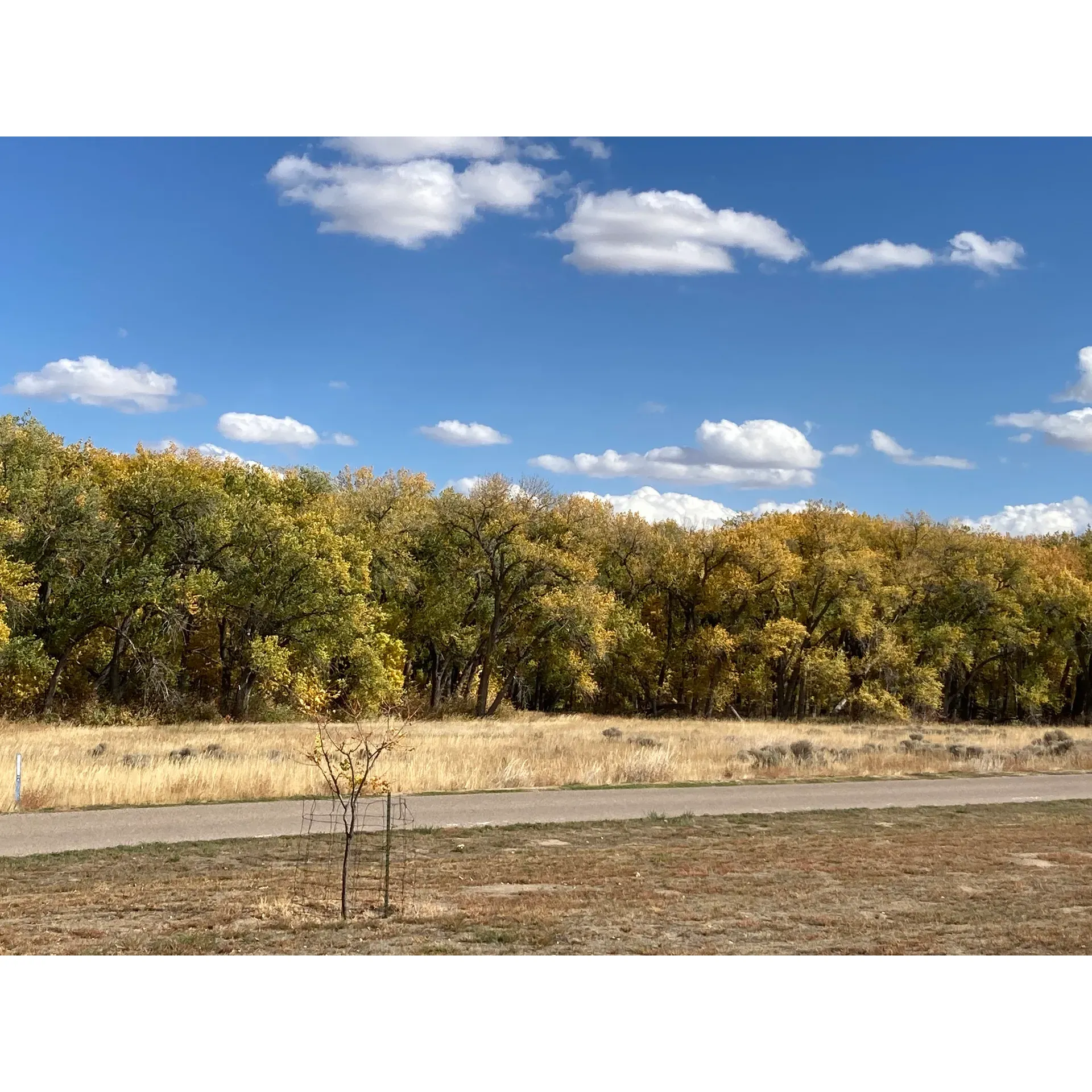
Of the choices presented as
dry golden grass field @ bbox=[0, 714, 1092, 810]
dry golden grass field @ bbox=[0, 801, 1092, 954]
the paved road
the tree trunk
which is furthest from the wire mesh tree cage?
the tree trunk

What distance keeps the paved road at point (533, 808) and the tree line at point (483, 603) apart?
63.4ft

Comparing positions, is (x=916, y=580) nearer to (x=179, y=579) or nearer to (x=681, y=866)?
(x=179, y=579)

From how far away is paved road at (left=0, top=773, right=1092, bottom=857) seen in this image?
14.1 metres

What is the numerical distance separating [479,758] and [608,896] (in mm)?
12686

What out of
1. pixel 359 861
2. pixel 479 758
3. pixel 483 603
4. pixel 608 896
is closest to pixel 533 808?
pixel 359 861

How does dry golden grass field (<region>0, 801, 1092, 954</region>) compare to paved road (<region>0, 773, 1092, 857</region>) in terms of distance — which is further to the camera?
paved road (<region>0, 773, 1092, 857</region>)

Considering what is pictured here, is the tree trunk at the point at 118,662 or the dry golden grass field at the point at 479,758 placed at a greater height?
the tree trunk at the point at 118,662

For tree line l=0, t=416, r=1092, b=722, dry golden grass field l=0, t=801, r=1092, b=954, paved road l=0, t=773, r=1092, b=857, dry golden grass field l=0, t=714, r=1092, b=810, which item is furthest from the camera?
tree line l=0, t=416, r=1092, b=722

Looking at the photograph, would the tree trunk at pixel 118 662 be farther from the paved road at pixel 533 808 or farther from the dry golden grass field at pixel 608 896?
the dry golden grass field at pixel 608 896

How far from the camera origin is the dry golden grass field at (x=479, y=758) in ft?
59.2

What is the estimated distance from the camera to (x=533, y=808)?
17.2 metres

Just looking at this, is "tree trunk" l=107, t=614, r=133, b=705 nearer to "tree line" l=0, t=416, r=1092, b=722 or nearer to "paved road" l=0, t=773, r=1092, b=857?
"tree line" l=0, t=416, r=1092, b=722

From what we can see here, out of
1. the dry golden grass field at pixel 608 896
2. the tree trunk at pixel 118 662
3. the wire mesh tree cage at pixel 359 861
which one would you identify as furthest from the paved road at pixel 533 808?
the tree trunk at pixel 118 662

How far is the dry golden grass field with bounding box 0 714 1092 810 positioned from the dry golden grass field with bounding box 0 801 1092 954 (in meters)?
4.92
